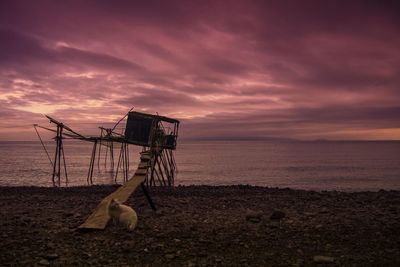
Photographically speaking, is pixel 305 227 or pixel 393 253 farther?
pixel 305 227

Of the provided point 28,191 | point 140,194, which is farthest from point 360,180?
point 28,191

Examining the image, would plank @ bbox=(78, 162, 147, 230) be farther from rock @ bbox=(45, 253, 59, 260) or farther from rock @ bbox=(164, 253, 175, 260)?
rock @ bbox=(164, 253, 175, 260)

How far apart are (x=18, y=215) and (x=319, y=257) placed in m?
11.2

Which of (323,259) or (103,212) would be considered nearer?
(323,259)

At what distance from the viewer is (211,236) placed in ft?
37.0

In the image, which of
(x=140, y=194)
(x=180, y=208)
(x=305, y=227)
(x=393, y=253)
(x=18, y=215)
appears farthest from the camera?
(x=140, y=194)

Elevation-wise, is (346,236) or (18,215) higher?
(346,236)

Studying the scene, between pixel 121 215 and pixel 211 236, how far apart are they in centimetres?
289

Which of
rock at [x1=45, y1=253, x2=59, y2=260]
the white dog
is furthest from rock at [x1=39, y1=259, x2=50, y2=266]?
the white dog

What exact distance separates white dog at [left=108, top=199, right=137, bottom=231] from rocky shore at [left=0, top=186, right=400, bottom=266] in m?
0.22

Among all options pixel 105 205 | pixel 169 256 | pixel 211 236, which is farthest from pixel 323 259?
pixel 105 205

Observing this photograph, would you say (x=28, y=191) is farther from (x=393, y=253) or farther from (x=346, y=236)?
(x=393, y=253)

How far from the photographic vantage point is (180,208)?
15938mm

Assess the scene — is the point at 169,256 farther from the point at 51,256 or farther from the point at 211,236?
the point at 51,256
